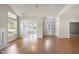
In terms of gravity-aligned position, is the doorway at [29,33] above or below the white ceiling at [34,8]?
below

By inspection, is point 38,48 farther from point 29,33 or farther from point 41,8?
point 29,33

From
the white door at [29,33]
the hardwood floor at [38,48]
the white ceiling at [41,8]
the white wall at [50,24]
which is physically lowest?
the hardwood floor at [38,48]

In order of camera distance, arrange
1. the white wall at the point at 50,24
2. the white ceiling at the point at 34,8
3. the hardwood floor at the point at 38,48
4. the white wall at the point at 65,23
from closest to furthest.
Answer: the white ceiling at the point at 34,8 → the hardwood floor at the point at 38,48 → the white wall at the point at 65,23 → the white wall at the point at 50,24

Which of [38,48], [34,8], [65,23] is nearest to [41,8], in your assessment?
[34,8]

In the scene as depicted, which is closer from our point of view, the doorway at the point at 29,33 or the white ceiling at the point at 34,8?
the white ceiling at the point at 34,8

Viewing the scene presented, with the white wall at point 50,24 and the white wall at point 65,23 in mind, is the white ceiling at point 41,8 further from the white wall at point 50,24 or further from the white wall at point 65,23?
the white wall at point 50,24

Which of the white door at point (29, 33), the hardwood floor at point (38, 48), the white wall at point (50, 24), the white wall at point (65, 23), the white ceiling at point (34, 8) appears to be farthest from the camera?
the white wall at point (50, 24)

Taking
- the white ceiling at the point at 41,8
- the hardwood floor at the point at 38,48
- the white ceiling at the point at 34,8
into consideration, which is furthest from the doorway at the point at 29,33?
the white ceiling at the point at 34,8

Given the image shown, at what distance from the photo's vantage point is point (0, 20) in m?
3.73
